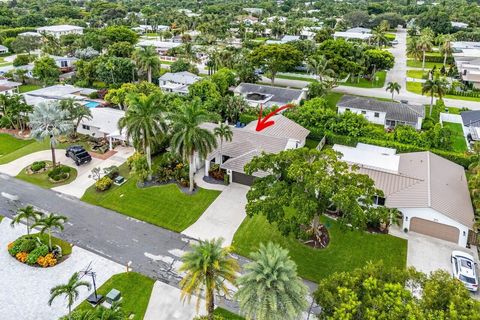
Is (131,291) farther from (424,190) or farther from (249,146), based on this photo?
(424,190)

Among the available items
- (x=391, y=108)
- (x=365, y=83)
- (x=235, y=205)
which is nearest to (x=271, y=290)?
(x=235, y=205)

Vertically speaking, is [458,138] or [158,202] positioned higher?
[458,138]

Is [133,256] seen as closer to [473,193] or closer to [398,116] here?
[473,193]

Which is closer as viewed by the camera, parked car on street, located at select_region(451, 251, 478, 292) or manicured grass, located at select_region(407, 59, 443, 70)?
parked car on street, located at select_region(451, 251, 478, 292)

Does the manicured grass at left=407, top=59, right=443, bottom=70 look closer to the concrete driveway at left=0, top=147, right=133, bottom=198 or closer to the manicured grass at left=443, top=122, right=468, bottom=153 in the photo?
the manicured grass at left=443, top=122, right=468, bottom=153

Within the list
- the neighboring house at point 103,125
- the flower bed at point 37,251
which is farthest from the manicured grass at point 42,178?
Answer: the flower bed at point 37,251

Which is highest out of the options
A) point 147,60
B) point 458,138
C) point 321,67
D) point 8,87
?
point 321,67

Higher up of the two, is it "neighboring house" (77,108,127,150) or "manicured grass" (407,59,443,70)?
"manicured grass" (407,59,443,70)

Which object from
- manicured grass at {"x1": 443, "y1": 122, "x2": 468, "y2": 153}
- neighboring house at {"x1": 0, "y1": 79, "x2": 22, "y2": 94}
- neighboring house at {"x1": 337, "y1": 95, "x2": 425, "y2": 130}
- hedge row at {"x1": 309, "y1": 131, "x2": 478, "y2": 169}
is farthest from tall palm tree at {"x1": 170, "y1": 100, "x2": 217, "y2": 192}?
neighboring house at {"x1": 0, "y1": 79, "x2": 22, "y2": 94}
